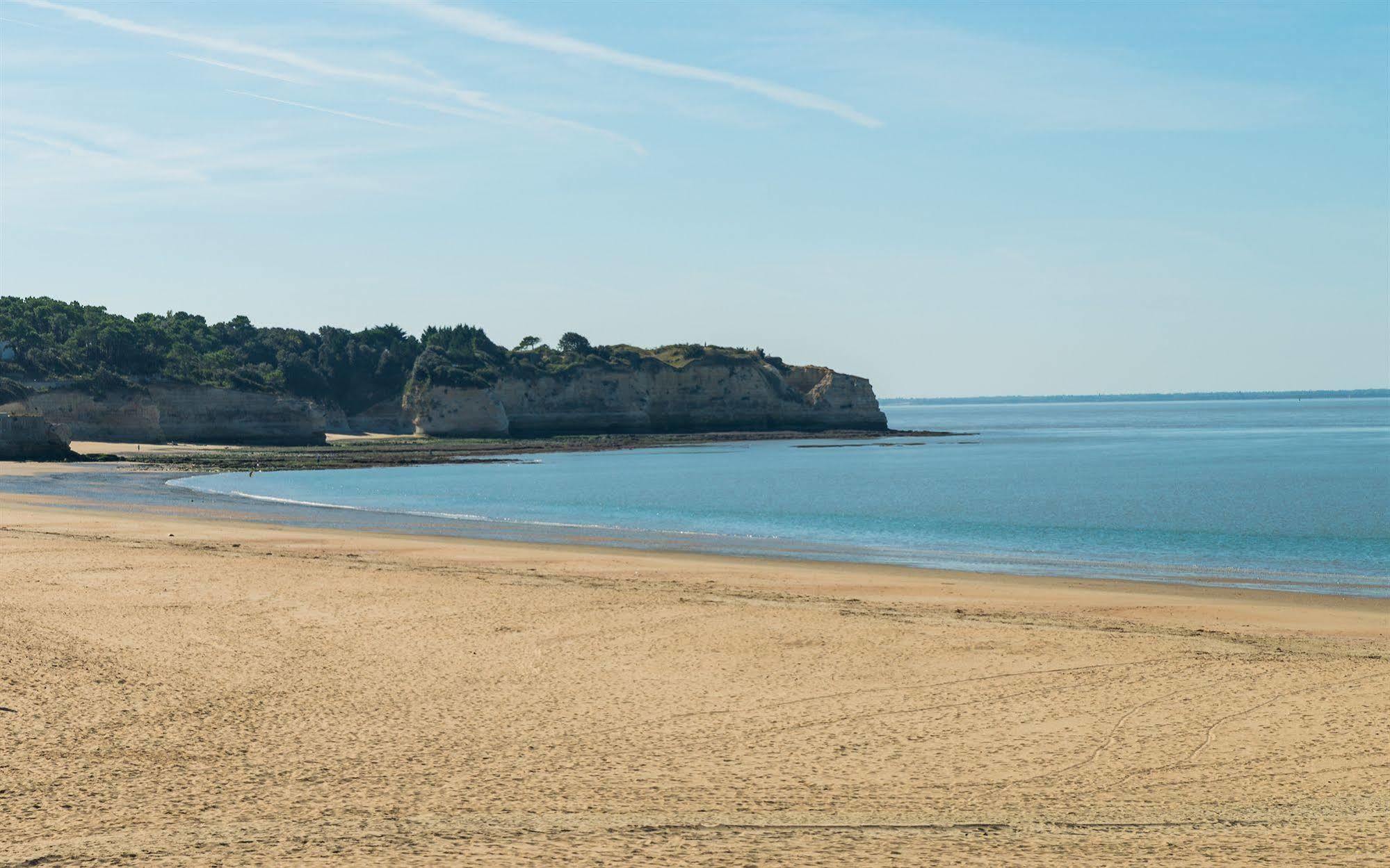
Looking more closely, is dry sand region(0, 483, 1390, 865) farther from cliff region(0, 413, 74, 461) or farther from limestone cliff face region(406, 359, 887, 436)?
limestone cliff face region(406, 359, 887, 436)

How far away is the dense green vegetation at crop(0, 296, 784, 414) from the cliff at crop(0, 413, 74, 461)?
60.0 feet

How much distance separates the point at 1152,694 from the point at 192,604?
442 inches

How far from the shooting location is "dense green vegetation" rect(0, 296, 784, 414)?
272 feet

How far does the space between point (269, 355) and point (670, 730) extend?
391 ft

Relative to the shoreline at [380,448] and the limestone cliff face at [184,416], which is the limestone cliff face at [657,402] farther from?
the limestone cliff face at [184,416]

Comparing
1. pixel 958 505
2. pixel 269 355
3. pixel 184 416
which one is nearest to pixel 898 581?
pixel 958 505

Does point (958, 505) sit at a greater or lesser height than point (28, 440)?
lesser

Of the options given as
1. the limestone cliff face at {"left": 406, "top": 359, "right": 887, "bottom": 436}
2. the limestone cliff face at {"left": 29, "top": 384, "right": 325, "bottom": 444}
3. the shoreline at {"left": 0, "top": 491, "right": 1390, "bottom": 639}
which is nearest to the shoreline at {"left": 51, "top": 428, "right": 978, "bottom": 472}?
the limestone cliff face at {"left": 29, "top": 384, "right": 325, "bottom": 444}

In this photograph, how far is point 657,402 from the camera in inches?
4747

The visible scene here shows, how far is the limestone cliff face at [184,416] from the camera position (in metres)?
77.0

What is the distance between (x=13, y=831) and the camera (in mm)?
6195

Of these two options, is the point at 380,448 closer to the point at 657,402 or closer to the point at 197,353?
the point at 197,353

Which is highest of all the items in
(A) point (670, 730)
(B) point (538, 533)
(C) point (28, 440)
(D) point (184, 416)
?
(D) point (184, 416)

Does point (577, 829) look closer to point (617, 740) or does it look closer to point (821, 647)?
point (617, 740)
